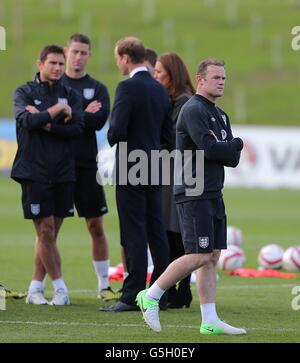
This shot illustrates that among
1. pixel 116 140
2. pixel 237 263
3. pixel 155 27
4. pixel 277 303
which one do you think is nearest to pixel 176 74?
pixel 116 140

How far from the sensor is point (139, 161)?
11.1m

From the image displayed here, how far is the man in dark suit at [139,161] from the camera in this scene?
11.0 m

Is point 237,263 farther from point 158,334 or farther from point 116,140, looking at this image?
point 158,334

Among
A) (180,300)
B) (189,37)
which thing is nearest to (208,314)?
(180,300)

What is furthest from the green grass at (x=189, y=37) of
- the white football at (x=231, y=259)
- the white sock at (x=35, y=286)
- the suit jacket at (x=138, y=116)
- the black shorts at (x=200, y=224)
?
the black shorts at (x=200, y=224)

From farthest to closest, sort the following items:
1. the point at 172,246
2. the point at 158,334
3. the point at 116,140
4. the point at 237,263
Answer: the point at 237,263 < the point at 172,246 < the point at 116,140 < the point at 158,334

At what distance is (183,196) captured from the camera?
31.2 feet

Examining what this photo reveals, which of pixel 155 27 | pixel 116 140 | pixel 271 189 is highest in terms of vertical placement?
pixel 155 27

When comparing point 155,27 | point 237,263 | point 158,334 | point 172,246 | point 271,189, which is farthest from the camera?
point 155,27

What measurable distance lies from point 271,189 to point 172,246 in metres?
18.1

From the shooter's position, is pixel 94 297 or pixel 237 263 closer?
pixel 94 297

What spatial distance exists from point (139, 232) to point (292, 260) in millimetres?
4652

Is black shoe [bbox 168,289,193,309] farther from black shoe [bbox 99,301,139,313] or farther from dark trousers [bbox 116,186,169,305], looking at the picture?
black shoe [bbox 99,301,139,313]

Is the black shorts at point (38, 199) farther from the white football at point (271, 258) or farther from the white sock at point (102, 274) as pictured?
the white football at point (271, 258)
